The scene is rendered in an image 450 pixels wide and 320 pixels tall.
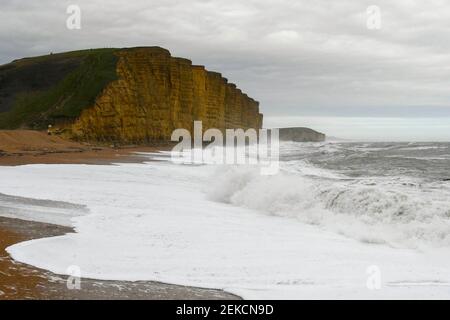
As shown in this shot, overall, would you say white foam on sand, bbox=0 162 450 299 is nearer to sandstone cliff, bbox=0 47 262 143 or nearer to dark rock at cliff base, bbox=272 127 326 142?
sandstone cliff, bbox=0 47 262 143

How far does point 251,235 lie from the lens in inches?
331

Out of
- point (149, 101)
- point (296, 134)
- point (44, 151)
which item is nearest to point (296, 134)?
point (296, 134)

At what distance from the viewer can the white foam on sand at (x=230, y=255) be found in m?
5.68

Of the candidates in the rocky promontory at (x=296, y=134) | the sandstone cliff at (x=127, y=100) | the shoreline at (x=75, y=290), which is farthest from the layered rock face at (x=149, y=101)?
the rocky promontory at (x=296, y=134)

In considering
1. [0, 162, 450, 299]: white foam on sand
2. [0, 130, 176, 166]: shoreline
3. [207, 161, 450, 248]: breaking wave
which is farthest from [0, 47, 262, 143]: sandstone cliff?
[0, 162, 450, 299]: white foam on sand

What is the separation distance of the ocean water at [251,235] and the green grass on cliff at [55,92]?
33.7 m

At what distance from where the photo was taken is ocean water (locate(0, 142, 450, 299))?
230 inches

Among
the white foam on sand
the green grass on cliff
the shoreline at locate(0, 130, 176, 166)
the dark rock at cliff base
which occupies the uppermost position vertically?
the green grass on cliff

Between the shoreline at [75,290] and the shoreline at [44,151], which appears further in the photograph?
the shoreline at [44,151]

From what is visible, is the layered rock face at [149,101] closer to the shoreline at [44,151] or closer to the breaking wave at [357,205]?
the shoreline at [44,151]

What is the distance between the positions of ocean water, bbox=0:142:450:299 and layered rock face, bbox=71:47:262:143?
3358cm
